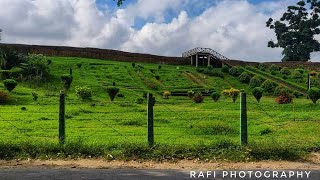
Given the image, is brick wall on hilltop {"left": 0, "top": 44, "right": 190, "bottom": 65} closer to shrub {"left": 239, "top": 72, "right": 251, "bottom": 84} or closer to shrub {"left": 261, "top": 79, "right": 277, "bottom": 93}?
shrub {"left": 239, "top": 72, "right": 251, "bottom": 84}

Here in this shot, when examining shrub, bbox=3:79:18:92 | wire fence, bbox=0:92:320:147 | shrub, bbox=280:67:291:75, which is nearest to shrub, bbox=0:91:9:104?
wire fence, bbox=0:92:320:147

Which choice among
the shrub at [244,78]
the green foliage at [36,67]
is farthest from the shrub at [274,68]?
the green foliage at [36,67]

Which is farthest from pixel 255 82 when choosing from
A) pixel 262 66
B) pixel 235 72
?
pixel 262 66

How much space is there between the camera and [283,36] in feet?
209

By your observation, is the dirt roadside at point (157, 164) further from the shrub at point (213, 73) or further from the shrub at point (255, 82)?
the shrub at point (213, 73)

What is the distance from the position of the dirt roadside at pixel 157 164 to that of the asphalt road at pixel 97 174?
16.8 inches

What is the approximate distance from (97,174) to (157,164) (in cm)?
144

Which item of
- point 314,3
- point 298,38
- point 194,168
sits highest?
point 314,3

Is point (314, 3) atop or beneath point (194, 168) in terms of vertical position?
atop

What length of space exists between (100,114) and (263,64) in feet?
136

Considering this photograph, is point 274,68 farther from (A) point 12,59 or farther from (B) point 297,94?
(A) point 12,59

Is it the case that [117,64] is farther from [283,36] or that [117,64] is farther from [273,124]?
[273,124]

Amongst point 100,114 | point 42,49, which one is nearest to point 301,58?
point 42,49

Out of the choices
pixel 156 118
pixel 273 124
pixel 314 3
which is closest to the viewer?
pixel 273 124
